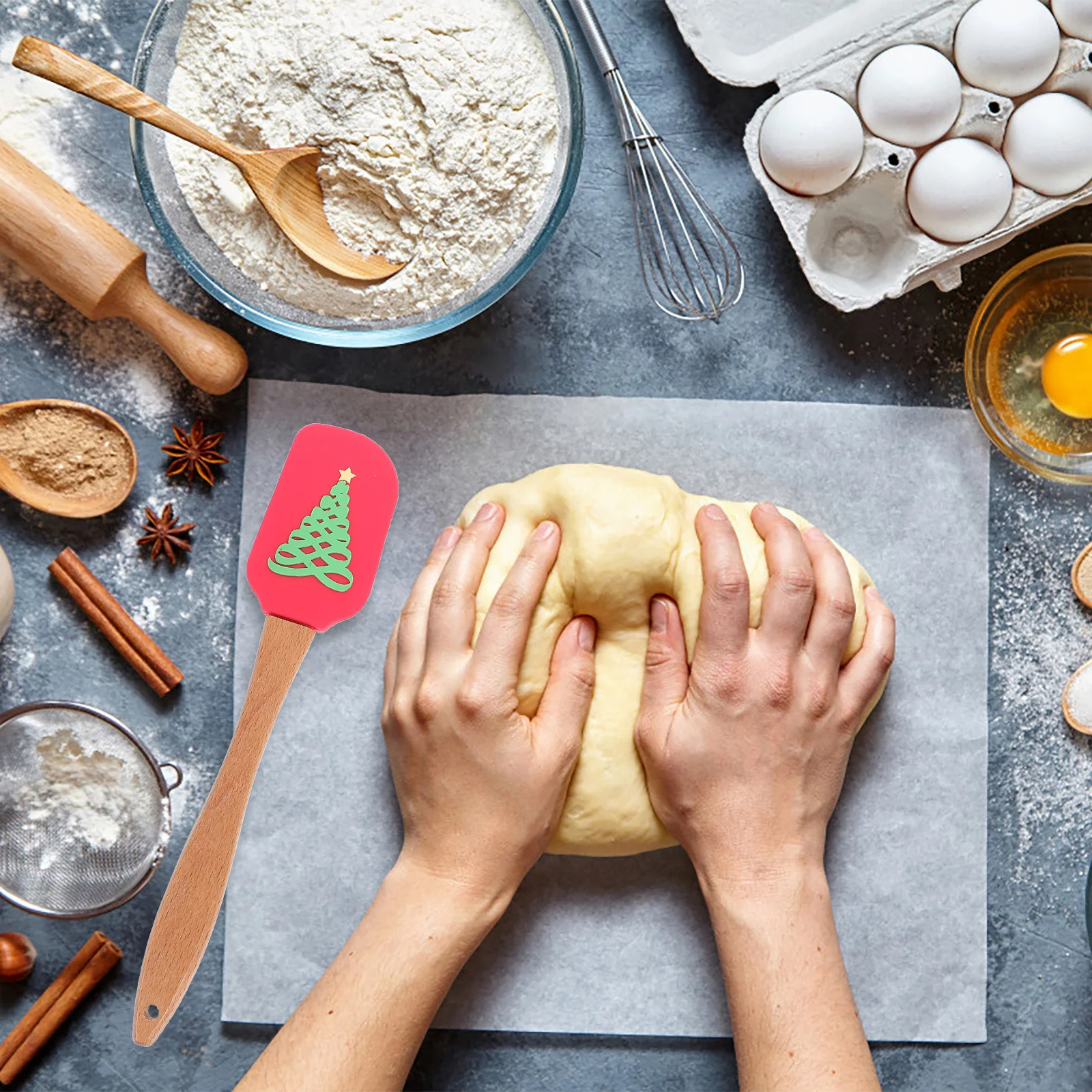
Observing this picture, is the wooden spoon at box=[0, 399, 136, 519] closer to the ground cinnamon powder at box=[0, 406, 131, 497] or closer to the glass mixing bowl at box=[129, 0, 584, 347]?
the ground cinnamon powder at box=[0, 406, 131, 497]

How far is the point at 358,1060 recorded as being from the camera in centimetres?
110

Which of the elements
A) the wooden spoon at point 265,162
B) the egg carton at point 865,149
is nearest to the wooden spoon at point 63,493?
the wooden spoon at point 265,162

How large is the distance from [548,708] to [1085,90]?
943mm

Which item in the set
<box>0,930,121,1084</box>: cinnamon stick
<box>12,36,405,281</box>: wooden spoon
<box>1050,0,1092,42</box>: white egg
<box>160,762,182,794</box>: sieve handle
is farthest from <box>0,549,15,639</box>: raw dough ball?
<box>1050,0,1092,42</box>: white egg

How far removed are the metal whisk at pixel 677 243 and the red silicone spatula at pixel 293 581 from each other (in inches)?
16.4

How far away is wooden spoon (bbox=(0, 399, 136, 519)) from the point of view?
1.21 meters

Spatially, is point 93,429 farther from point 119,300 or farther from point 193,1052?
point 193,1052

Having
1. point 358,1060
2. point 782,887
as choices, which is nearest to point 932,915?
point 782,887

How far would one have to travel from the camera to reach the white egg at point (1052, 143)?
3.69 feet

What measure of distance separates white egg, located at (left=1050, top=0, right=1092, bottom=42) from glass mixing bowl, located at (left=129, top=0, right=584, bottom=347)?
545 millimetres

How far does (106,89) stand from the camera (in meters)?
1.03

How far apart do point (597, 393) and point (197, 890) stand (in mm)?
770

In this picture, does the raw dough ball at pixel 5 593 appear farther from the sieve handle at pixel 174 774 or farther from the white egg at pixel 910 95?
the white egg at pixel 910 95

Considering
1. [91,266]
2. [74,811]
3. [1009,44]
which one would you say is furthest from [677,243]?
[74,811]
